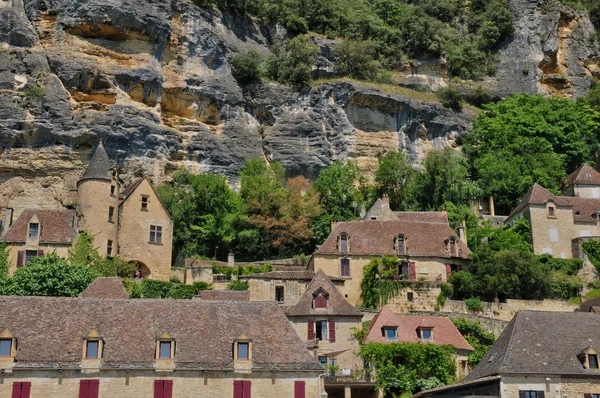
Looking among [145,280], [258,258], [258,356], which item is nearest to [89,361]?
[258,356]

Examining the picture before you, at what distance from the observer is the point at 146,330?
113ft

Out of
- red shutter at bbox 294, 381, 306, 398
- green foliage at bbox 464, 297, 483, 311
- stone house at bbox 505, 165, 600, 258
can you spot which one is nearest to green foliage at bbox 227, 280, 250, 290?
green foliage at bbox 464, 297, 483, 311

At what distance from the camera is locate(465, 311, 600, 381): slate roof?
3362cm

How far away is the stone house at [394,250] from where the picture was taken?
168ft

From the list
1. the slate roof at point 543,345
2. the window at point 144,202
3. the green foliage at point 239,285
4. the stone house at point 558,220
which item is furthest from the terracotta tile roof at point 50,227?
the stone house at point 558,220

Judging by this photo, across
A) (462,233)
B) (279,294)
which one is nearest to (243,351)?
(279,294)

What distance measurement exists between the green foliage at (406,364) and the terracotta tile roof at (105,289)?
13.5 meters

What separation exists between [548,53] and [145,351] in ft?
215

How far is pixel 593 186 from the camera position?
67688 mm

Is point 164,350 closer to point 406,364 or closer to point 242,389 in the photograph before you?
point 242,389

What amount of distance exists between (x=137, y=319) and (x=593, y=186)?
47221mm

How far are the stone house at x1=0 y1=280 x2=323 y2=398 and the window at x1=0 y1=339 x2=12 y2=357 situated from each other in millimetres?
39

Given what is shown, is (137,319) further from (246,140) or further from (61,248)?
(246,140)

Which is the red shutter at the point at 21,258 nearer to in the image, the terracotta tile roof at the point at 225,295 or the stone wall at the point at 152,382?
the terracotta tile roof at the point at 225,295
